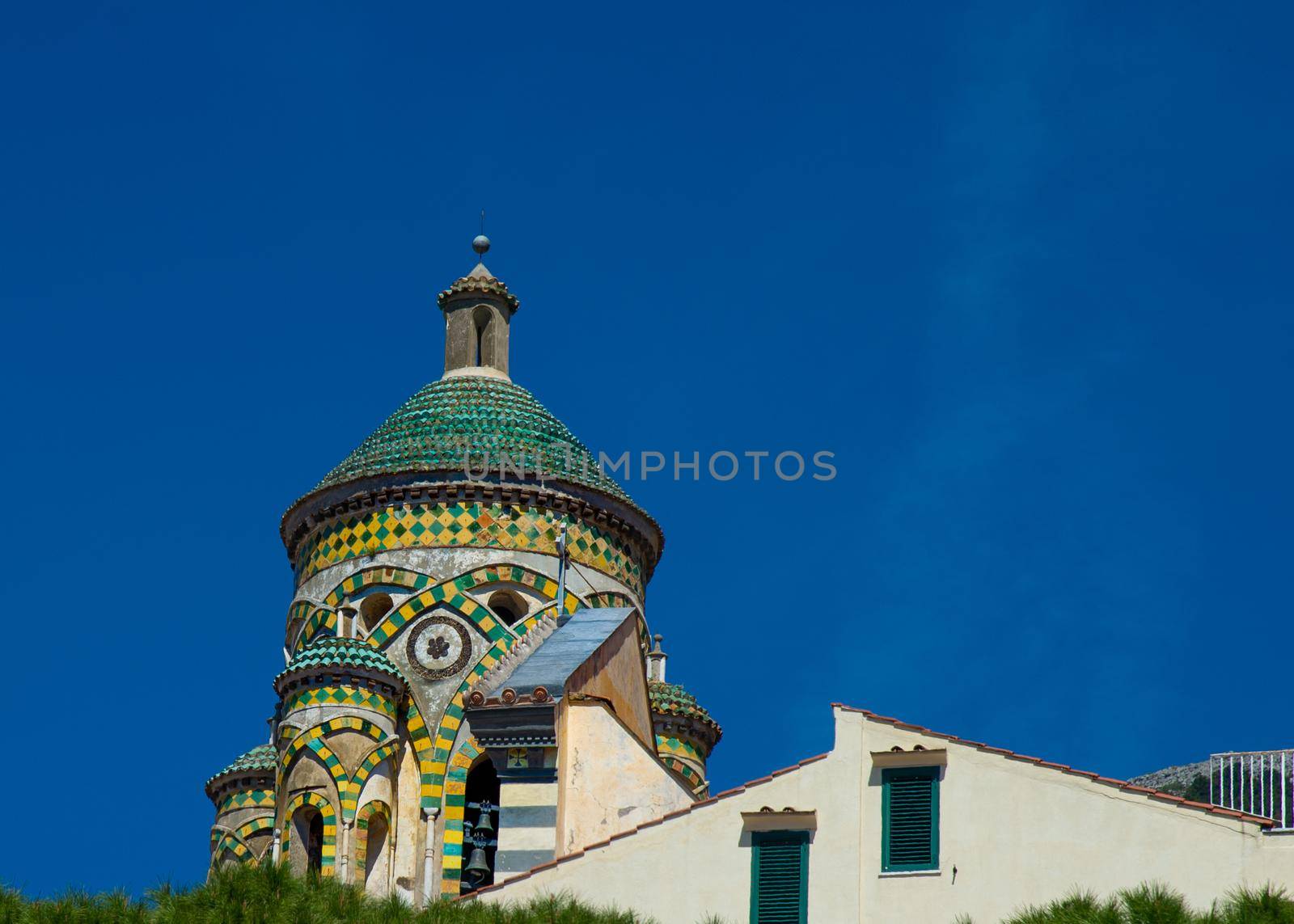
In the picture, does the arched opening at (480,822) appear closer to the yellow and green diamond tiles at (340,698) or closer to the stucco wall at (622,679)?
the yellow and green diamond tiles at (340,698)

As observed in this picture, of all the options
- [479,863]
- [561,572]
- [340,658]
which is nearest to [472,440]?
[561,572]

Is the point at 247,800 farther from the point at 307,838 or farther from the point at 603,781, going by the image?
the point at 603,781

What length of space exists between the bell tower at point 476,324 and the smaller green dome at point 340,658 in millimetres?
5211

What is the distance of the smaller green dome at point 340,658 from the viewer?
3222 cm

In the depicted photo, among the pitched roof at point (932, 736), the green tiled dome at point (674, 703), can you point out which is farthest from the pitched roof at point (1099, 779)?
the green tiled dome at point (674, 703)

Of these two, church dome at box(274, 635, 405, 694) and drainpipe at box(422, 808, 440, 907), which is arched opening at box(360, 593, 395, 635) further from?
drainpipe at box(422, 808, 440, 907)

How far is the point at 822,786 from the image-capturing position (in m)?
24.2

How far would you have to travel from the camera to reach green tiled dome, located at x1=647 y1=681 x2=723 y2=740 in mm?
37344

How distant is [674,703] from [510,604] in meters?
3.95

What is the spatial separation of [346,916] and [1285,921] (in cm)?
680

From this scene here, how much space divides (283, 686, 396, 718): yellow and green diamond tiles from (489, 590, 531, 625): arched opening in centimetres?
219

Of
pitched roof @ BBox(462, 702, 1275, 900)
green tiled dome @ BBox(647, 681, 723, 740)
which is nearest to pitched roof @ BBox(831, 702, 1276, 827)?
pitched roof @ BBox(462, 702, 1275, 900)

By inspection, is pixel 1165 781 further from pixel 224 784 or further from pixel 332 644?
pixel 224 784

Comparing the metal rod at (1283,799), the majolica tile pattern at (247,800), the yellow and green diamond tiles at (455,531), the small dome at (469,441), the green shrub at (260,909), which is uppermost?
the small dome at (469,441)
